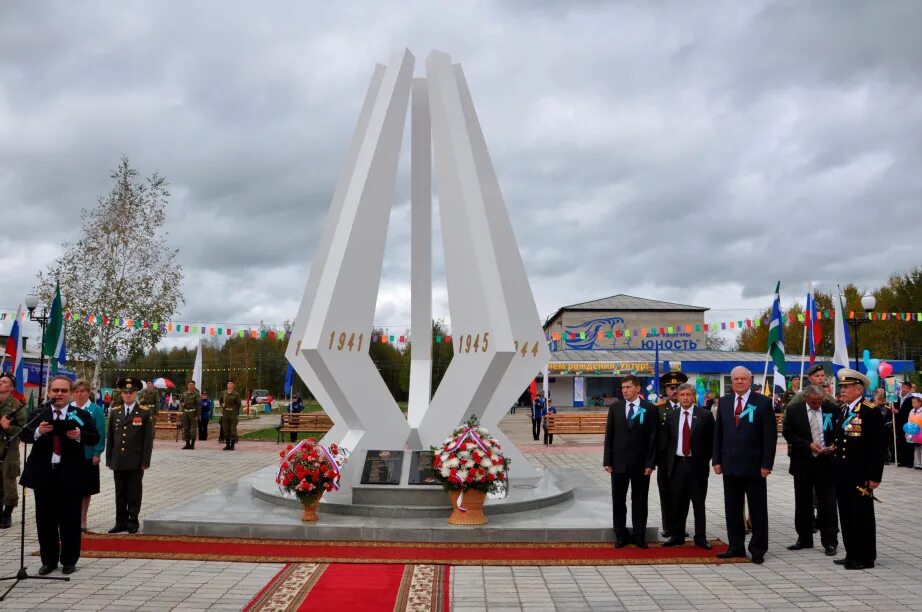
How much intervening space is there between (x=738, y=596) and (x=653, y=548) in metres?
1.65

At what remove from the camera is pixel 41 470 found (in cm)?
565

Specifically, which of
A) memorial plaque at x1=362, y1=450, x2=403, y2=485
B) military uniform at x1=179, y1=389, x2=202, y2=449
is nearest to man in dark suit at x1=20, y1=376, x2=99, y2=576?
memorial plaque at x1=362, y1=450, x2=403, y2=485

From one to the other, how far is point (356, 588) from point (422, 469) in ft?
10.5

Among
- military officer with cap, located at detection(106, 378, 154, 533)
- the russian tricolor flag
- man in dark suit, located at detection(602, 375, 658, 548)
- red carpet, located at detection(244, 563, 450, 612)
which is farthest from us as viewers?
the russian tricolor flag

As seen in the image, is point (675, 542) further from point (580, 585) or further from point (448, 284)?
point (448, 284)

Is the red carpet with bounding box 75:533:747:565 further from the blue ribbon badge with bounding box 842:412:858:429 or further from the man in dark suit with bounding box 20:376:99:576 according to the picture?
the blue ribbon badge with bounding box 842:412:858:429

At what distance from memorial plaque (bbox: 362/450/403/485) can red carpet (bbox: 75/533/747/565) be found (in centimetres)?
157

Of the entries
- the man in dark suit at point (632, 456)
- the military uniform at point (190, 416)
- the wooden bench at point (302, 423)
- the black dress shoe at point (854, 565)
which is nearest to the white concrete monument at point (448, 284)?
the man in dark suit at point (632, 456)

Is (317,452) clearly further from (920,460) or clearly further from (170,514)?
(920,460)

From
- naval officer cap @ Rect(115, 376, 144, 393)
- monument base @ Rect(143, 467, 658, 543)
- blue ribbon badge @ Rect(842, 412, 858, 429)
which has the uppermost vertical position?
naval officer cap @ Rect(115, 376, 144, 393)

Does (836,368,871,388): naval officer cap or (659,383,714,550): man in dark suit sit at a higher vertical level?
(836,368,871,388): naval officer cap

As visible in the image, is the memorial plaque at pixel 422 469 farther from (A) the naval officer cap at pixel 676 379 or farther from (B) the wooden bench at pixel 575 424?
(B) the wooden bench at pixel 575 424

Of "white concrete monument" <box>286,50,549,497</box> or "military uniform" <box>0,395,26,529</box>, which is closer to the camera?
"military uniform" <box>0,395,26,529</box>

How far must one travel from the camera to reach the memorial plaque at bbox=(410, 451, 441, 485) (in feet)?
27.5
